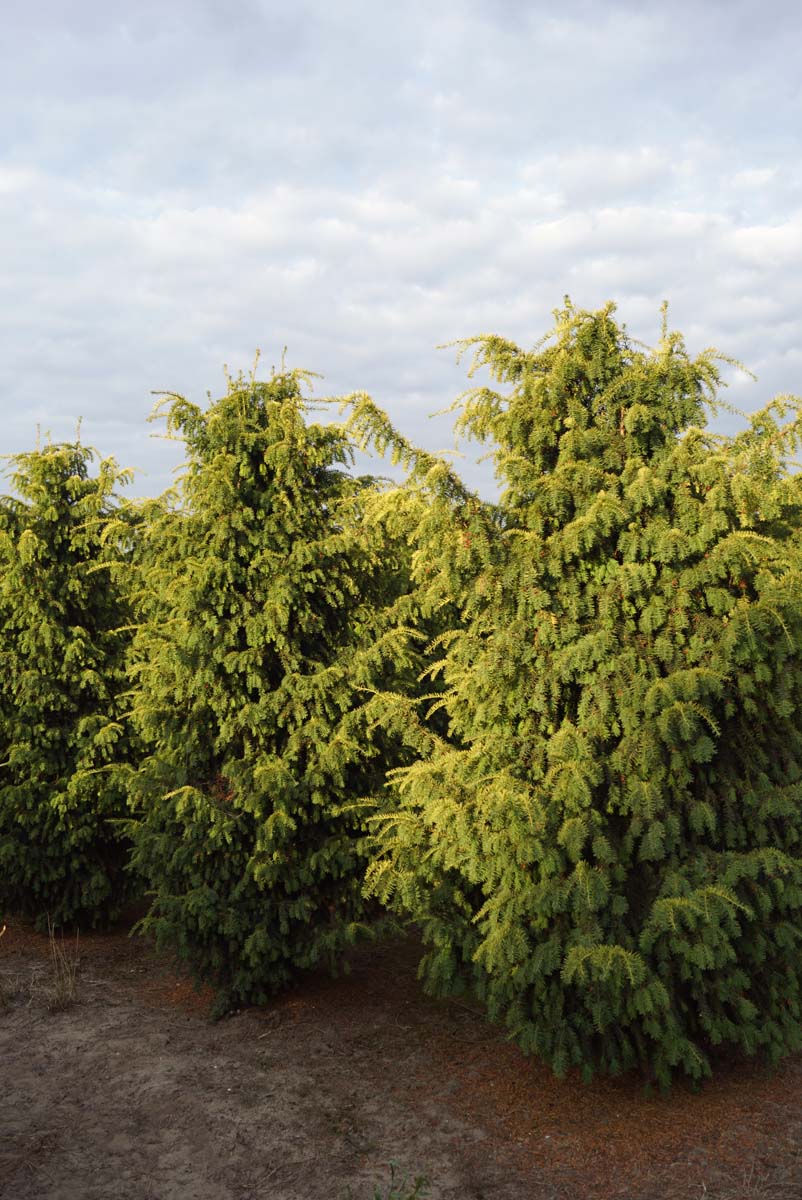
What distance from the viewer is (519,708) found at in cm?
610

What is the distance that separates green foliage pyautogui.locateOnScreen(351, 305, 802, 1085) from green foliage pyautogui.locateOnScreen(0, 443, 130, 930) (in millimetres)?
4873

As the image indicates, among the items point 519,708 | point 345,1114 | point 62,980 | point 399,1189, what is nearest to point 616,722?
point 519,708

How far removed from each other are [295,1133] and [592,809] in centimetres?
291

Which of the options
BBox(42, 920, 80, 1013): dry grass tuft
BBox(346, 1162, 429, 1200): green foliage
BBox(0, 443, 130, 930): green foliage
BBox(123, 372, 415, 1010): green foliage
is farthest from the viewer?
BBox(0, 443, 130, 930): green foliage

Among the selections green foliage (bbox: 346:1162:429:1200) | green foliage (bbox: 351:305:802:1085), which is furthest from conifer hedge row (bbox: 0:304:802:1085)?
green foliage (bbox: 346:1162:429:1200)

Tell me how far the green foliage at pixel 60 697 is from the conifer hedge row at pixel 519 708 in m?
2.09

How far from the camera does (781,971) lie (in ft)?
19.5

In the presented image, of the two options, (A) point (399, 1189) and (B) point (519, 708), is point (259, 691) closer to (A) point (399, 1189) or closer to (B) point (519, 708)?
(B) point (519, 708)

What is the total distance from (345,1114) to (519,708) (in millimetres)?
3033

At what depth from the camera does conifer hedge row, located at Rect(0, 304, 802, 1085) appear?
5555 millimetres

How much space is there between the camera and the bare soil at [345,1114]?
5.29 metres

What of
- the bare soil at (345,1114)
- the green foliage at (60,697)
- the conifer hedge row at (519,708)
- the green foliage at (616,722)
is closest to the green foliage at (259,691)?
the conifer hedge row at (519,708)

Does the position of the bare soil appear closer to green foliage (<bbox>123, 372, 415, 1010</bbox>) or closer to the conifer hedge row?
the conifer hedge row

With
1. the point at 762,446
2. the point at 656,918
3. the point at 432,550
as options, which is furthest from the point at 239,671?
the point at 762,446
